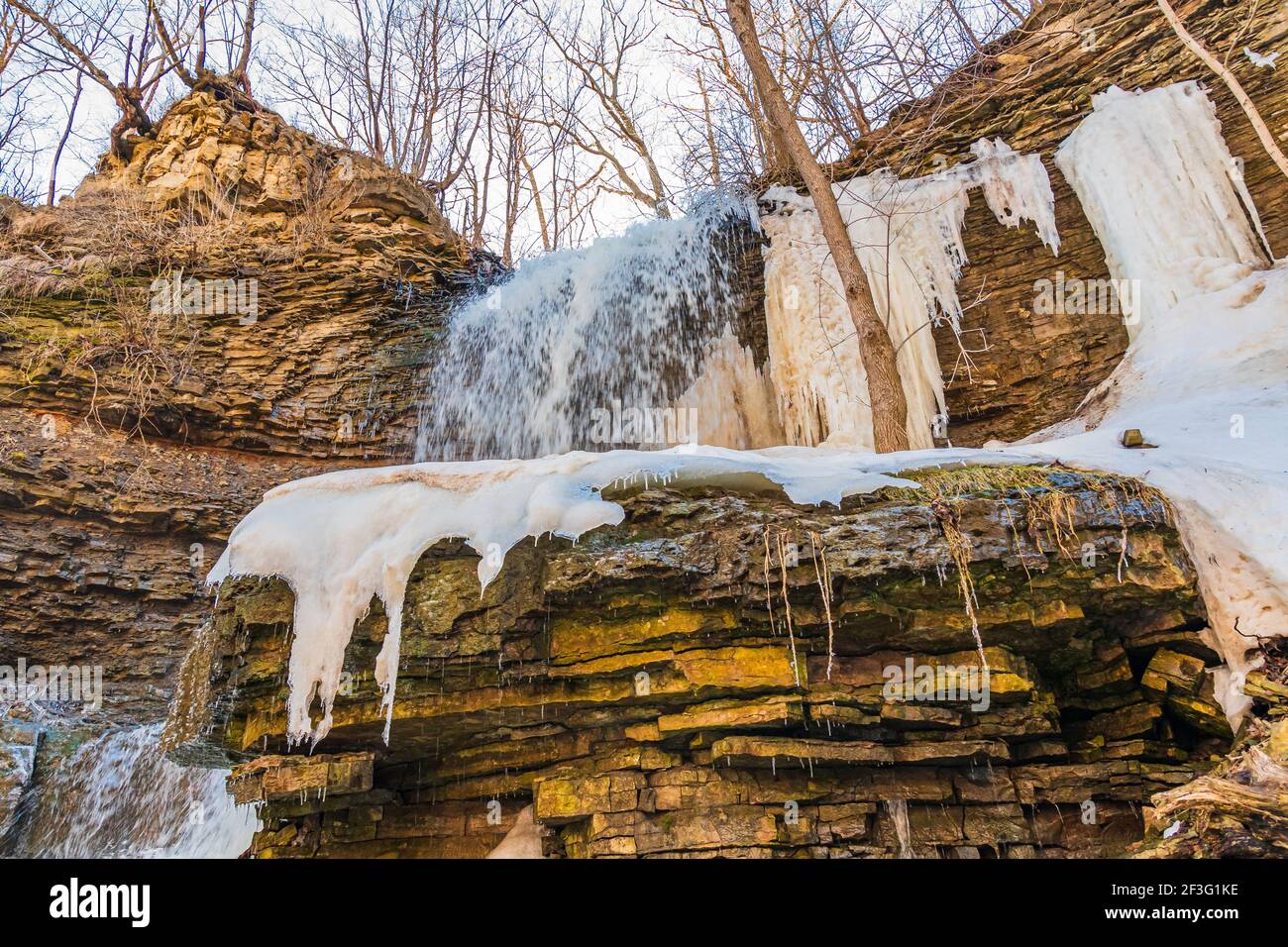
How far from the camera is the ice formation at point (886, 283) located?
7.34 meters

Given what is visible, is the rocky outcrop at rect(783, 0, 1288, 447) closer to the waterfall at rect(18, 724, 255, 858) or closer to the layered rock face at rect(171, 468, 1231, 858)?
the layered rock face at rect(171, 468, 1231, 858)

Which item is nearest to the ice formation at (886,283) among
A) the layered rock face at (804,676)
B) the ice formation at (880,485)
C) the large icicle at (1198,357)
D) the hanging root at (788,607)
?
the large icicle at (1198,357)

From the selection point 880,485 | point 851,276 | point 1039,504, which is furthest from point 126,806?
point 851,276

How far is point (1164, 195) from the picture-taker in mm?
6934

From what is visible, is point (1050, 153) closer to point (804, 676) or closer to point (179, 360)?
point (804, 676)

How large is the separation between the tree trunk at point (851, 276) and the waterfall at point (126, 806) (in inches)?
249

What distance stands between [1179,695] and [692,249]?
6427 millimetres

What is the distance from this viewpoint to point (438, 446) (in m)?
8.03

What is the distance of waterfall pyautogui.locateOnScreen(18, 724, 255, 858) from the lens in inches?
259

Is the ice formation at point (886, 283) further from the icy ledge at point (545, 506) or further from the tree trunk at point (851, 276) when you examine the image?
the icy ledge at point (545, 506)

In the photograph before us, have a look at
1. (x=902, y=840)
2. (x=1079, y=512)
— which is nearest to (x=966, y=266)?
(x=1079, y=512)

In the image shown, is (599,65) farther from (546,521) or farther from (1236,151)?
(546,521)

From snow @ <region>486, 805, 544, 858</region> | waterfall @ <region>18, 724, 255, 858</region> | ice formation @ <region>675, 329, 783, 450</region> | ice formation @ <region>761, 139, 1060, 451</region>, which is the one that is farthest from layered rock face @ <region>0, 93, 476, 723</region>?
snow @ <region>486, 805, 544, 858</region>

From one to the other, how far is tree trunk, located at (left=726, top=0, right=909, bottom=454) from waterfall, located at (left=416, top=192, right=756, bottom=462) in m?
1.38
